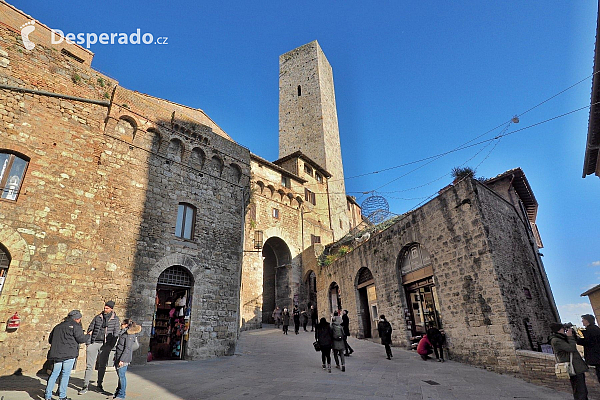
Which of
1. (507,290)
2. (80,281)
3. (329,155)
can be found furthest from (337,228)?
(80,281)

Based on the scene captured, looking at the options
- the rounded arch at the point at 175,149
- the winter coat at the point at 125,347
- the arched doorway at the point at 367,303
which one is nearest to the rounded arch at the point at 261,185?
the arched doorway at the point at 367,303

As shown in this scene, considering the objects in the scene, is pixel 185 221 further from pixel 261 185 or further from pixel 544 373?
pixel 261 185

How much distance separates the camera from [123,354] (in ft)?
17.6

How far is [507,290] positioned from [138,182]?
1178cm

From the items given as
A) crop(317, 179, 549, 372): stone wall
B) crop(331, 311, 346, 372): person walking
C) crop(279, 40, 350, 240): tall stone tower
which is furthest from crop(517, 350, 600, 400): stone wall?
crop(279, 40, 350, 240): tall stone tower

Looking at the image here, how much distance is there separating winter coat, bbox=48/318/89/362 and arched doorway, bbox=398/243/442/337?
32.3 ft

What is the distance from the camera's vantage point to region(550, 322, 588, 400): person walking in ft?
15.9

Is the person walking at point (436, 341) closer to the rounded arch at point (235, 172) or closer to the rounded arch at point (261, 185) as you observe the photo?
the rounded arch at point (235, 172)

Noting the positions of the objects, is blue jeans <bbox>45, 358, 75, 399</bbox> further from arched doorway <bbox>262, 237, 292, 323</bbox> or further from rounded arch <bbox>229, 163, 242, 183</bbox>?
arched doorway <bbox>262, 237, 292, 323</bbox>

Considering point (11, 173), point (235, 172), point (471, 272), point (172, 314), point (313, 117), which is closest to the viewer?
point (11, 173)

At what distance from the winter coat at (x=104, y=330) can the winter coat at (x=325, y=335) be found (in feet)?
15.4

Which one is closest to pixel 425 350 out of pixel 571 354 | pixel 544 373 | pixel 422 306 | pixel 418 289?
pixel 422 306

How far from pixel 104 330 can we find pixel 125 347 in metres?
1.35

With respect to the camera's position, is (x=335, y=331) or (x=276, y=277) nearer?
(x=335, y=331)
